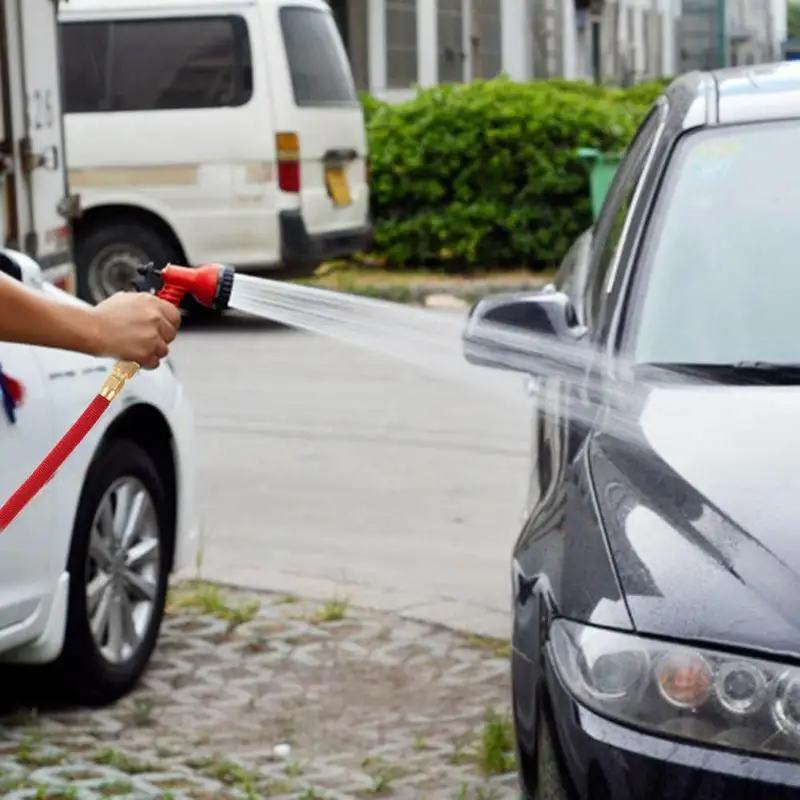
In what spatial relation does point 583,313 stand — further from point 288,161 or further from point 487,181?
point 487,181

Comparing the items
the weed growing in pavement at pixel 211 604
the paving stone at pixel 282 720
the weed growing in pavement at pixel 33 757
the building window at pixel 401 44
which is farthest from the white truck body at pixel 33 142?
the building window at pixel 401 44

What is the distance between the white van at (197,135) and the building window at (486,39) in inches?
495

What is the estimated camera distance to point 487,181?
1616cm

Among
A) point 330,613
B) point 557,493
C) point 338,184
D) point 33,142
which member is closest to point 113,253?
point 338,184

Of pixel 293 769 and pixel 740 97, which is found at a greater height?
pixel 740 97

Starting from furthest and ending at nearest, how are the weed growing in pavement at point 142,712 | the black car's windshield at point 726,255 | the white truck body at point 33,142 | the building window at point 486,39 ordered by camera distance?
the building window at point 486,39 < the white truck body at point 33,142 < the weed growing in pavement at point 142,712 < the black car's windshield at point 726,255

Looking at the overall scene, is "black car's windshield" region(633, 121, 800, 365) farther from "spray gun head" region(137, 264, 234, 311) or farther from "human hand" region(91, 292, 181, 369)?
"human hand" region(91, 292, 181, 369)

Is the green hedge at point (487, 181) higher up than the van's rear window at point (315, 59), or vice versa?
the van's rear window at point (315, 59)

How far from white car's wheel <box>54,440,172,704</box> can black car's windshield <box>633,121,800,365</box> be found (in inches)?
65.4

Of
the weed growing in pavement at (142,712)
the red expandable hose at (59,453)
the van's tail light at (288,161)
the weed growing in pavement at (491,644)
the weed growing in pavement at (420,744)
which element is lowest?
the weed growing in pavement at (491,644)

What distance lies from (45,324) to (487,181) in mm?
13313

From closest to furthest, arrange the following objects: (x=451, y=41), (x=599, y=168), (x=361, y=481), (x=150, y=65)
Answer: (x=361, y=481) < (x=150, y=65) < (x=599, y=168) < (x=451, y=41)

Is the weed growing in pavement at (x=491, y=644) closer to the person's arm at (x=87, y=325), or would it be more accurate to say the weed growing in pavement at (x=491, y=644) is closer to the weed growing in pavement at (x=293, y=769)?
the weed growing in pavement at (x=293, y=769)

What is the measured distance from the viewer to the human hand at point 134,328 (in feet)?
9.92
